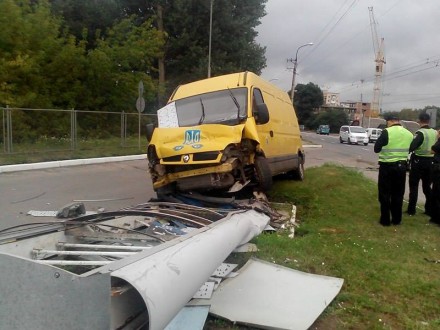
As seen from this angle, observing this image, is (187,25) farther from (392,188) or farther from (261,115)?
(392,188)

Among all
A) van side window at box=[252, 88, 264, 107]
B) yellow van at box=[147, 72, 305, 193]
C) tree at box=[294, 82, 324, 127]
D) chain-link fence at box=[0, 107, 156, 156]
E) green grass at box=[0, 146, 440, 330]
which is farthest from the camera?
tree at box=[294, 82, 324, 127]

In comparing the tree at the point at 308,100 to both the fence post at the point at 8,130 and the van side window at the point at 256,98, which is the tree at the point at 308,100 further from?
the van side window at the point at 256,98

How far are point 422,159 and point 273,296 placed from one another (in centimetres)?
489

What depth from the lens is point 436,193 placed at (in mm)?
7051

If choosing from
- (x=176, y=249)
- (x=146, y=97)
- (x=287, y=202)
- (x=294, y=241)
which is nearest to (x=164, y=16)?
(x=146, y=97)

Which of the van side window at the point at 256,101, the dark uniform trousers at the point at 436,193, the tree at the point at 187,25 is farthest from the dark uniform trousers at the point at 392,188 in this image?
the tree at the point at 187,25

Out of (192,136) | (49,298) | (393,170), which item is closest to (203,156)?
(192,136)

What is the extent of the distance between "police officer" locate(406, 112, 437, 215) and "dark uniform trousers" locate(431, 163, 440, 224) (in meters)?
0.21

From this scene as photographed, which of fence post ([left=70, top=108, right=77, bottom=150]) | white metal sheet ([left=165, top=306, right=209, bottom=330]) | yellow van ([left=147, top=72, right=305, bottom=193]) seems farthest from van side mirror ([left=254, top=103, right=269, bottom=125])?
fence post ([left=70, top=108, right=77, bottom=150])

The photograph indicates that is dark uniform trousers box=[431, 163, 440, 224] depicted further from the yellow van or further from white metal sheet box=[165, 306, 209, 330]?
white metal sheet box=[165, 306, 209, 330]

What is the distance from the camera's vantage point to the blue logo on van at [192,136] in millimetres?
6969

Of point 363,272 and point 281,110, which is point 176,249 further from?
point 281,110

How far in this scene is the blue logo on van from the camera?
697 centimetres

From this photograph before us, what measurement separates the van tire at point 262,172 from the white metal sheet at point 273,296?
2.95m
